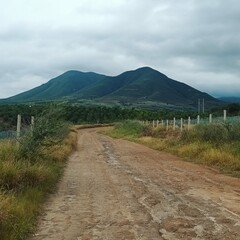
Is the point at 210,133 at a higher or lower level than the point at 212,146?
higher

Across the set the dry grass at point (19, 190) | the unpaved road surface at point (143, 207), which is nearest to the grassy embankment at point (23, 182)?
the dry grass at point (19, 190)

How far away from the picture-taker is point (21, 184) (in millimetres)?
11656

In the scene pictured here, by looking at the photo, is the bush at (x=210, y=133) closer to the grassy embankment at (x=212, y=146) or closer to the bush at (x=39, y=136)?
the grassy embankment at (x=212, y=146)

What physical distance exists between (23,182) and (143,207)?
3.32 metres

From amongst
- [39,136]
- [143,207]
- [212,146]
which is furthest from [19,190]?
[212,146]

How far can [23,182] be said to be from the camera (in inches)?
468

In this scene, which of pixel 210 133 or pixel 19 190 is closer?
pixel 19 190

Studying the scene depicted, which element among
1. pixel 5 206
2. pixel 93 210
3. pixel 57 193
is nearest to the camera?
pixel 5 206

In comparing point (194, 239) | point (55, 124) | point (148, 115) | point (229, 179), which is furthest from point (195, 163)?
point (148, 115)

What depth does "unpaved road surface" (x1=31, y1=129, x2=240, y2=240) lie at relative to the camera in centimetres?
809

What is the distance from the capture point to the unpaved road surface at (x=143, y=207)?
26.6 feet

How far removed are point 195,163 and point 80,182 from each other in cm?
793

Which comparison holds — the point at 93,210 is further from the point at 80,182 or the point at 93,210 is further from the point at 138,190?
the point at 80,182

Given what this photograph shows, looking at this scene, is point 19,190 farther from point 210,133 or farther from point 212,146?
point 210,133
